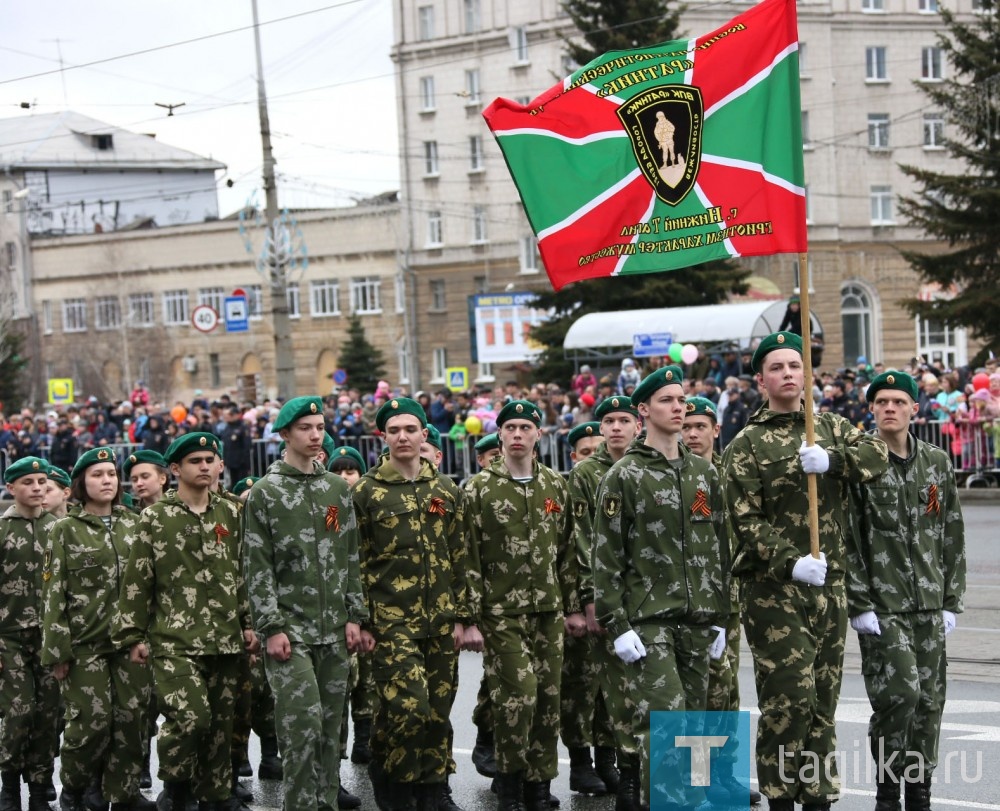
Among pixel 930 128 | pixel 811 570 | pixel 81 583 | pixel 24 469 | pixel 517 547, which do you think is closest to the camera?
pixel 811 570

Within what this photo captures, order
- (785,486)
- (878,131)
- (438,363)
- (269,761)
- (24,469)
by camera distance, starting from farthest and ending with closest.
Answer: (438,363) → (878,131) → (269,761) → (24,469) → (785,486)

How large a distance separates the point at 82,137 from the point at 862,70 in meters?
41.5

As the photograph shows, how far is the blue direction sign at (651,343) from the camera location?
108 feet

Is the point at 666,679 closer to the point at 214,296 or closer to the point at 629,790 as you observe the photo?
the point at 629,790

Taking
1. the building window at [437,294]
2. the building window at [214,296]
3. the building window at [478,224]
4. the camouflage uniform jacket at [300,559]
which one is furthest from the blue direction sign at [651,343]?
the building window at [214,296]

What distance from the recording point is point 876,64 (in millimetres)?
65750

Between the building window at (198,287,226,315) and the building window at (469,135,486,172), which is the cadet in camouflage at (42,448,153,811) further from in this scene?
the building window at (198,287,226,315)

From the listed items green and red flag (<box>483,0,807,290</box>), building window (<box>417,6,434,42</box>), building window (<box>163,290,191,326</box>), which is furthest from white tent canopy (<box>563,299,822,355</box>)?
building window (<box>163,290,191,326</box>)

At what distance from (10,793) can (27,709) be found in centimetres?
49

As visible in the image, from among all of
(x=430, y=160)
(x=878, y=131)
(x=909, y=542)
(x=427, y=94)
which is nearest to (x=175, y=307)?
(x=430, y=160)

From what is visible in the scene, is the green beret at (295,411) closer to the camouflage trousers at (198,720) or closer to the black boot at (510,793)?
the camouflage trousers at (198,720)

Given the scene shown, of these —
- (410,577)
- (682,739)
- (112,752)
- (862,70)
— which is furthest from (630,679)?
(862,70)

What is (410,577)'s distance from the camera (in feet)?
27.5

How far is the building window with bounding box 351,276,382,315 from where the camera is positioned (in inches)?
2729
